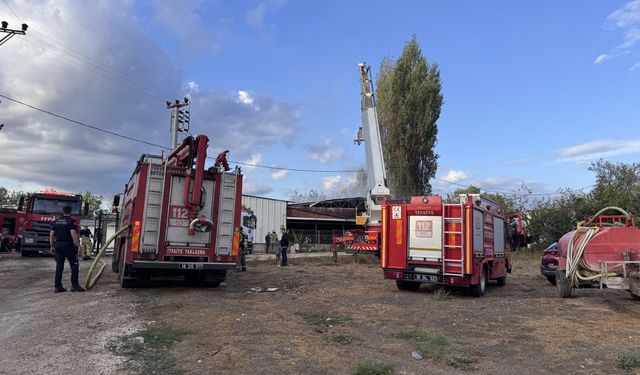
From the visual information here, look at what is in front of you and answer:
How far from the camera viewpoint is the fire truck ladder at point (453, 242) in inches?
472

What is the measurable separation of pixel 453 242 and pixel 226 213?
5.67 metres

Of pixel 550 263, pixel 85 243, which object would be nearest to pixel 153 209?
pixel 550 263

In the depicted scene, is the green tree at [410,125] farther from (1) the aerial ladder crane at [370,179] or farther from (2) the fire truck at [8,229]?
(2) the fire truck at [8,229]

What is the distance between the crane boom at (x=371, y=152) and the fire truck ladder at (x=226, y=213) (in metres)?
10.4

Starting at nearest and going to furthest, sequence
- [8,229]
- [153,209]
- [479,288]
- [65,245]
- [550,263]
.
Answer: [153,209] → [65,245] → [479,288] → [550,263] → [8,229]

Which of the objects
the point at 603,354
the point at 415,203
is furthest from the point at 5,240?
the point at 603,354

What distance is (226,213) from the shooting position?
39.0 ft

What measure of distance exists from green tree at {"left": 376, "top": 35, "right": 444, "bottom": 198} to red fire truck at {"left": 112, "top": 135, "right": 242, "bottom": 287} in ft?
91.1

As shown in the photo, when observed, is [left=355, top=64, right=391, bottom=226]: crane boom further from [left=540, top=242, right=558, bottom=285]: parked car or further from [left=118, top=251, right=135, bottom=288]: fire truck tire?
[left=118, top=251, right=135, bottom=288]: fire truck tire

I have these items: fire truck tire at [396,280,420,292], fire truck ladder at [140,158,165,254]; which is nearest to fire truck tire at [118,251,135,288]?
fire truck ladder at [140,158,165,254]

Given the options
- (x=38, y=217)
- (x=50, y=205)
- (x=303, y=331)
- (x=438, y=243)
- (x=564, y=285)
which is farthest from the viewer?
(x=50, y=205)

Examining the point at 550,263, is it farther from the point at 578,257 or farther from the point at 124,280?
the point at 124,280

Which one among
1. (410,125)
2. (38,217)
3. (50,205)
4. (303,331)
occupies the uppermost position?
(410,125)

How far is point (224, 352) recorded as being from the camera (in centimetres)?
608
